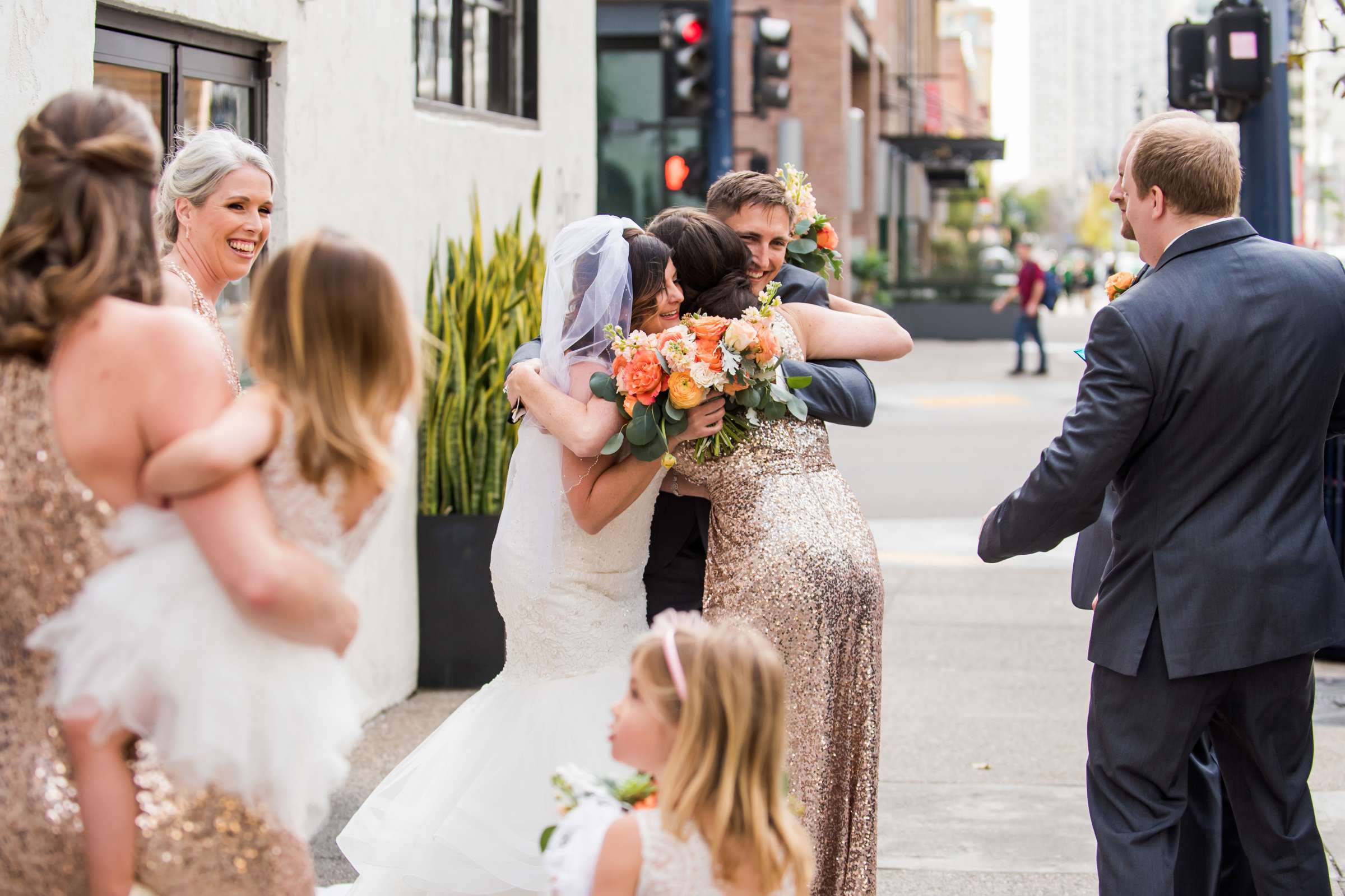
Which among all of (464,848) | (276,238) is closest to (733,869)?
(464,848)

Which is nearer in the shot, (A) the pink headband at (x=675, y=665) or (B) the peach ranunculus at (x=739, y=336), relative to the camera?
(A) the pink headband at (x=675, y=665)

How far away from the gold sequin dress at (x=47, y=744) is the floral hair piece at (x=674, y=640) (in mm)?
681

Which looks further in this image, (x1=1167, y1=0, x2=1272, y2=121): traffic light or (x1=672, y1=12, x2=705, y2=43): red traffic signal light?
(x1=672, y1=12, x2=705, y2=43): red traffic signal light

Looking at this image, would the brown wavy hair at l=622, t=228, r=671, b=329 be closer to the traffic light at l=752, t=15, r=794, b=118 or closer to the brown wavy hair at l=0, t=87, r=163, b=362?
the brown wavy hair at l=0, t=87, r=163, b=362

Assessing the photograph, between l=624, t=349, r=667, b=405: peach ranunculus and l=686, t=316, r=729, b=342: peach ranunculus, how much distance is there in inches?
4.3

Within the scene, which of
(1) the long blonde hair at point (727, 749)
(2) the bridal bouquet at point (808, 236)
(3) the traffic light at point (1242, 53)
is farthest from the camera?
(3) the traffic light at point (1242, 53)

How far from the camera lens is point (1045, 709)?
677 centimetres

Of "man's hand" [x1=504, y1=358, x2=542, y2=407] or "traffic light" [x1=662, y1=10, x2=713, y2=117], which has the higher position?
"traffic light" [x1=662, y1=10, x2=713, y2=117]

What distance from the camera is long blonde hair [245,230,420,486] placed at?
2.22 metres

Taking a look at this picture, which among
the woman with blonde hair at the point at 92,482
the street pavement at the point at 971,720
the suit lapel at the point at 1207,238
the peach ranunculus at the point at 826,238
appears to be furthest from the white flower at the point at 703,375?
the street pavement at the point at 971,720

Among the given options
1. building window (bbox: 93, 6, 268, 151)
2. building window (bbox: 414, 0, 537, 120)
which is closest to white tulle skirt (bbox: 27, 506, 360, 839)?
building window (bbox: 93, 6, 268, 151)

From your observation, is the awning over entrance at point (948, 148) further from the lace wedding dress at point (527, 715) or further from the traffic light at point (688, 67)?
the lace wedding dress at point (527, 715)

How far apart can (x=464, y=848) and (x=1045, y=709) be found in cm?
364

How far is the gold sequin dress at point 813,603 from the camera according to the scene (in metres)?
3.72
